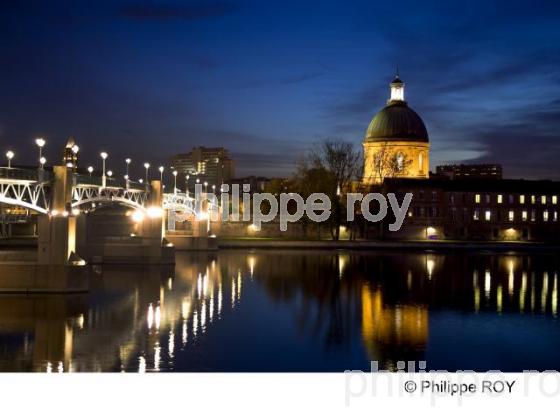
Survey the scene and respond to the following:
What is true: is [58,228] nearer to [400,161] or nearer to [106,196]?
[106,196]

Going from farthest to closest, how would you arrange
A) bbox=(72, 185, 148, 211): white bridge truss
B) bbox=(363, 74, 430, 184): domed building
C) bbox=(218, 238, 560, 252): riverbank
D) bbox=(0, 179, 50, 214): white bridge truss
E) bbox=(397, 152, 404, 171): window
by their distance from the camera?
bbox=(363, 74, 430, 184): domed building → bbox=(397, 152, 404, 171): window → bbox=(218, 238, 560, 252): riverbank → bbox=(72, 185, 148, 211): white bridge truss → bbox=(0, 179, 50, 214): white bridge truss

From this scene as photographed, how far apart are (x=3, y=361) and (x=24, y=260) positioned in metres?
17.4

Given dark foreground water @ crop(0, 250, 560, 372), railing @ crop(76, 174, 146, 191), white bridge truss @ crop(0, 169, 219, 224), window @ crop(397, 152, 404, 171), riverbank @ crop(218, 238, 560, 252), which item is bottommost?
dark foreground water @ crop(0, 250, 560, 372)

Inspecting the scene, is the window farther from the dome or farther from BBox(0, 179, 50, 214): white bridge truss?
BBox(0, 179, 50, 214): white bridge truss

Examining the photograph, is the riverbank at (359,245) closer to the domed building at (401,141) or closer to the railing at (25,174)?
the domed building at (401,141)

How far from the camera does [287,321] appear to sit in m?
43.8

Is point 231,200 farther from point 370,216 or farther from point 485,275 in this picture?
point 485,275

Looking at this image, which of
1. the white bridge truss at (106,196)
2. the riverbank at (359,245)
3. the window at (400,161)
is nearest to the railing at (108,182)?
the white bridge truss at (106,196)

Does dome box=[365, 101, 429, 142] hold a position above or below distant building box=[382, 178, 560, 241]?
above

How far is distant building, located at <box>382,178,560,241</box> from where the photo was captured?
116062 millimetres

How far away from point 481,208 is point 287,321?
80287 mm

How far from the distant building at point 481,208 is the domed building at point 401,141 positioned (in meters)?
10.8

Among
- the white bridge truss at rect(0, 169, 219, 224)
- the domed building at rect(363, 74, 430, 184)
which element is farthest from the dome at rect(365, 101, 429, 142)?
the white bridge truss at rect(0, 169, 219, 224)

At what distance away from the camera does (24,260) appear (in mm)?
48688
